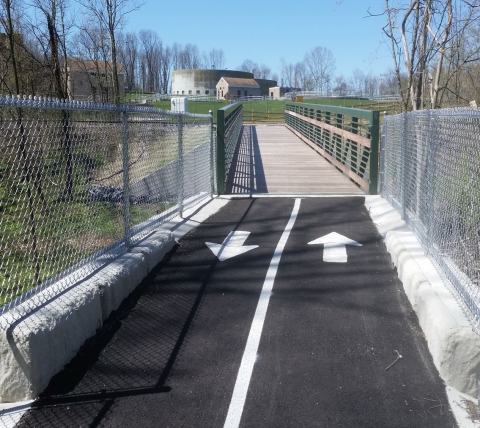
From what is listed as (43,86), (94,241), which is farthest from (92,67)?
(94,241)

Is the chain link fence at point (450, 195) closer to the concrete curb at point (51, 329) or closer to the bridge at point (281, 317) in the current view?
the bridge at point (281, 317)

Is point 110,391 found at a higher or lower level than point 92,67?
lower

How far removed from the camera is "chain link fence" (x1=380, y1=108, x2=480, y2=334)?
406 cm

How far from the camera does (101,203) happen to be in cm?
645

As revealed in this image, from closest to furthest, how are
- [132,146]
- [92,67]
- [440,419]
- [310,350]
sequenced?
1. [440,419]
2. [310,350]
3. [132,146]
4. [92,67]

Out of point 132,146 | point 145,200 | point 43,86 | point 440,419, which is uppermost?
point 43,86

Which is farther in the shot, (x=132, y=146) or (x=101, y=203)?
(x=132, y=146)

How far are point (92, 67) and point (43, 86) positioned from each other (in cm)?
884

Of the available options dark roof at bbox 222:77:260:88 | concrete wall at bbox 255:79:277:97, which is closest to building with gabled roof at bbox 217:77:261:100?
dark roof at bbox 222:77:260:88

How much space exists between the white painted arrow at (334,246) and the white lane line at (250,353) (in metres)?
0.63

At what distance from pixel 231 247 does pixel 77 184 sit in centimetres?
247

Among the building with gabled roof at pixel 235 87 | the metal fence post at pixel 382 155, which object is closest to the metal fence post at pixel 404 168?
the metal fence post at pixel 382 155

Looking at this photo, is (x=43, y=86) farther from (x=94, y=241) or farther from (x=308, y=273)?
(x=308, y=273)

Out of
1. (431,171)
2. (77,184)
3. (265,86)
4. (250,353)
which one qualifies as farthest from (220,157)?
(265,86)
